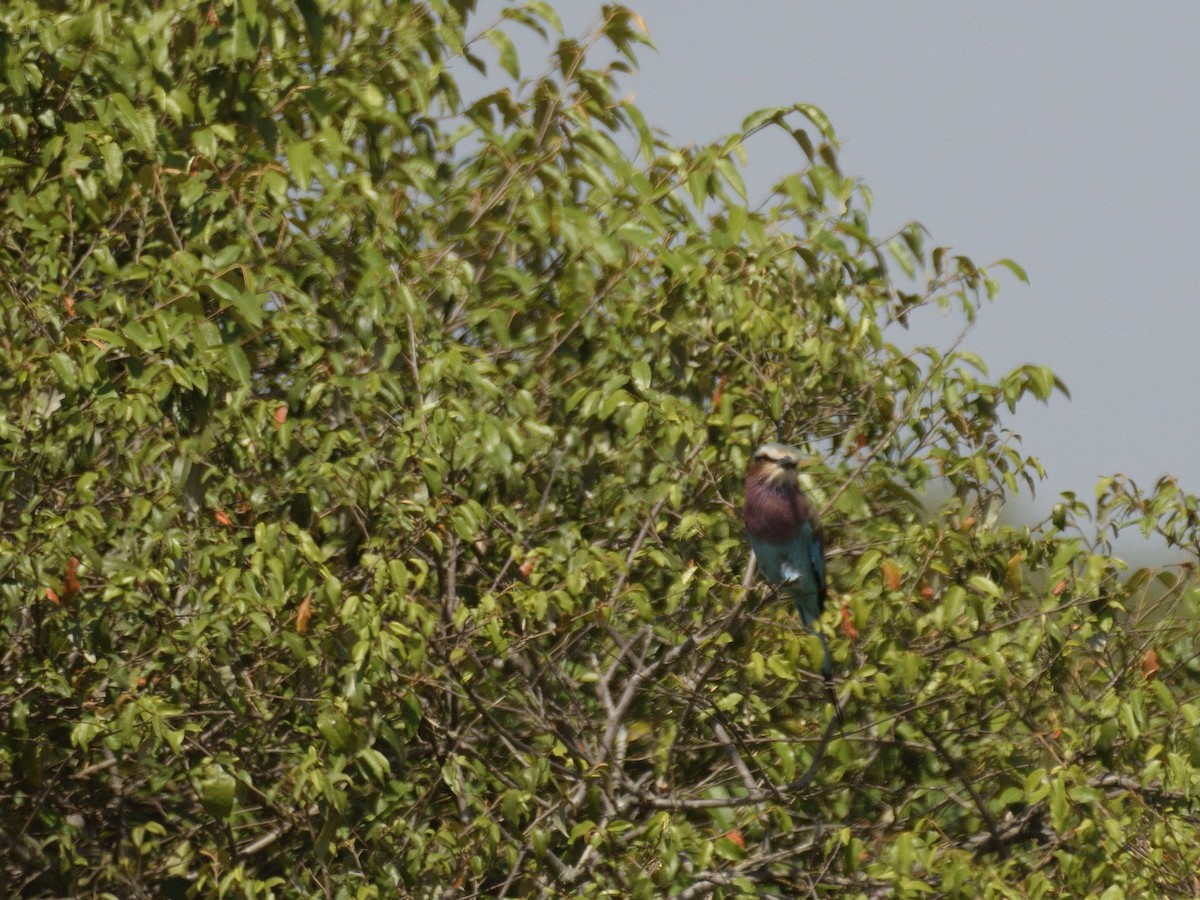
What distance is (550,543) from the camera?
4191 millimetres

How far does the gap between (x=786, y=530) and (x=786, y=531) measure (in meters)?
0.02

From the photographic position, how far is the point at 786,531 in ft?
15.2

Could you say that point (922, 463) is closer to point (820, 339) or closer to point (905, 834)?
point (820, 339)

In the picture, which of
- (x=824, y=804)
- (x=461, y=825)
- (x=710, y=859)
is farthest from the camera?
(x=824, y=804)

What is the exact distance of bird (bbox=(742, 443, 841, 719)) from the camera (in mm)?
4344

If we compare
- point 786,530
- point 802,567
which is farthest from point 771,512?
point 802,567

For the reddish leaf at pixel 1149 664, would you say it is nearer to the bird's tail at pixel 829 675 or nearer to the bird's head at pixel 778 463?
the bird's tail at pixel 829 675

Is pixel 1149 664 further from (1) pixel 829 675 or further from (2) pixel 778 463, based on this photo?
(2) pixel 778 463

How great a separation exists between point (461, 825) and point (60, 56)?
7.57 feet

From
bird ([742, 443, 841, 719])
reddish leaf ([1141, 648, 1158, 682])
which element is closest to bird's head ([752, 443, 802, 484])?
bird ([742, 443, 841, 719])

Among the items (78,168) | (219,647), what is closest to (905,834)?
(219,647)

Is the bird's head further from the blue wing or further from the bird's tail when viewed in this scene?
the bird's tail

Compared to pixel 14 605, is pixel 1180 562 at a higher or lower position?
higher

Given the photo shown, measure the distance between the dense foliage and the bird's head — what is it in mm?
49
